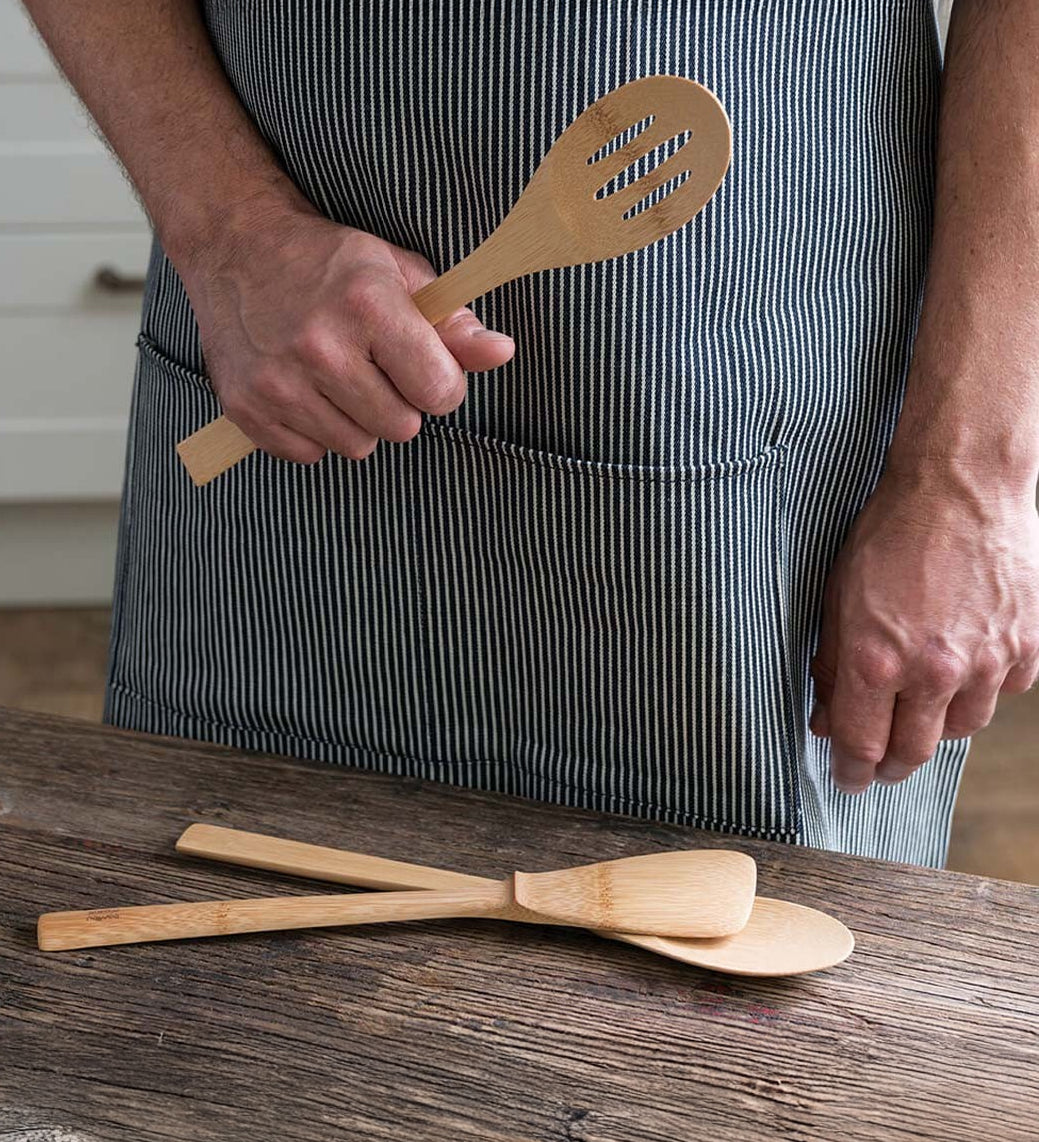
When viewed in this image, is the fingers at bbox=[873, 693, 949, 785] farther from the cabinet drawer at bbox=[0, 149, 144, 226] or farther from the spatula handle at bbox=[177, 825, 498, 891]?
the cabinet drawer at bbox=[0, 149, 144, 226]

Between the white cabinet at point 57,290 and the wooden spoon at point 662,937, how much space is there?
1342mm

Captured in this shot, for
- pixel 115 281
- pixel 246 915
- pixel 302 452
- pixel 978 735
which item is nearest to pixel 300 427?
pixel 302 452

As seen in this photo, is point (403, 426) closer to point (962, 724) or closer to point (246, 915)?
point (246, 915)

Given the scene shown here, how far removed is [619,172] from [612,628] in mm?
268

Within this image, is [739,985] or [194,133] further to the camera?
[194,133]

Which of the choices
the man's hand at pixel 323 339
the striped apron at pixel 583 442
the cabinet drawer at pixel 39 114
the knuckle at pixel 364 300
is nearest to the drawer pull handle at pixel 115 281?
the cabinet drawer at pixel 39 114

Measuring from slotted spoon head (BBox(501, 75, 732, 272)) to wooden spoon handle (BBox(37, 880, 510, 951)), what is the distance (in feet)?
0.89

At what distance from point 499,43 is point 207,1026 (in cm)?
46

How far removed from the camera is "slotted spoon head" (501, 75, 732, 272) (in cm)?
49

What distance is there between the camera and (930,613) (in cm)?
66

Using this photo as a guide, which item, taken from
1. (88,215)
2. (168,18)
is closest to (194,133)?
(168,18)

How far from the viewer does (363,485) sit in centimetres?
73

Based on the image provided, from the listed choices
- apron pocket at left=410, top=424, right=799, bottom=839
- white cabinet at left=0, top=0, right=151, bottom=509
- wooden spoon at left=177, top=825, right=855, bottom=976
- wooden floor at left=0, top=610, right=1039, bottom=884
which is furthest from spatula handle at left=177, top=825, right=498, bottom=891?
white cabinet at left=0, top=0, right=151, bottom=509

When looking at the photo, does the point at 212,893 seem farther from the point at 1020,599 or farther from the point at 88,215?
the point at 88,215
